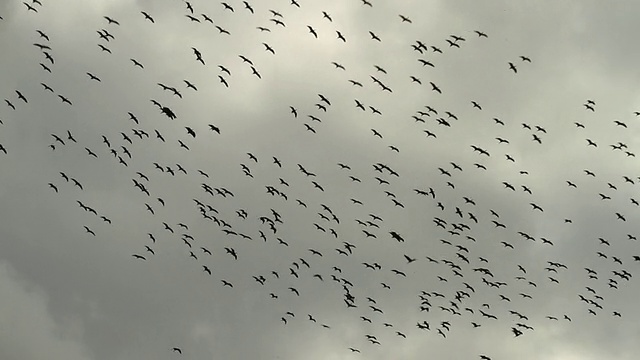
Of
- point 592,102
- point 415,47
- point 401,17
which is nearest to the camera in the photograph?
point 401,17

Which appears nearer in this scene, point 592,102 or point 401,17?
Answer: point 401,17

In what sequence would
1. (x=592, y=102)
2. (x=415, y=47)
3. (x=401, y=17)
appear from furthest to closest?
(x=592, y=102) → (x=415, y=47) → (x=401, y=17)

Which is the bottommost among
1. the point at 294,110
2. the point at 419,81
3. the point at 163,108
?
the point at 163,108

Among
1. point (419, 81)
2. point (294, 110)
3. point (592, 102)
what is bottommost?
point (294, 110)

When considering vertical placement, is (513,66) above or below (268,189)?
above

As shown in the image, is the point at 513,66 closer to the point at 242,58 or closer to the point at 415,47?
the point at 415,47

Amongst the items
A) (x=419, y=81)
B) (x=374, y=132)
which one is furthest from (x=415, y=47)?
(x=374, y=132)

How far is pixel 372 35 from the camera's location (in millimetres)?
172625

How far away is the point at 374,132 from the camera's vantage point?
190 metres

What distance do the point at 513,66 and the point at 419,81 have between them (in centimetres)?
1288

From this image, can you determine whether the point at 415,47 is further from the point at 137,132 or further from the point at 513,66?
the point at 137,132

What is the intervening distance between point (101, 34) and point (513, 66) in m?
56.7

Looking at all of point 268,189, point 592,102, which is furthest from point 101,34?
point 592,102

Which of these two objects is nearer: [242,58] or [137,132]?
[242,58]
